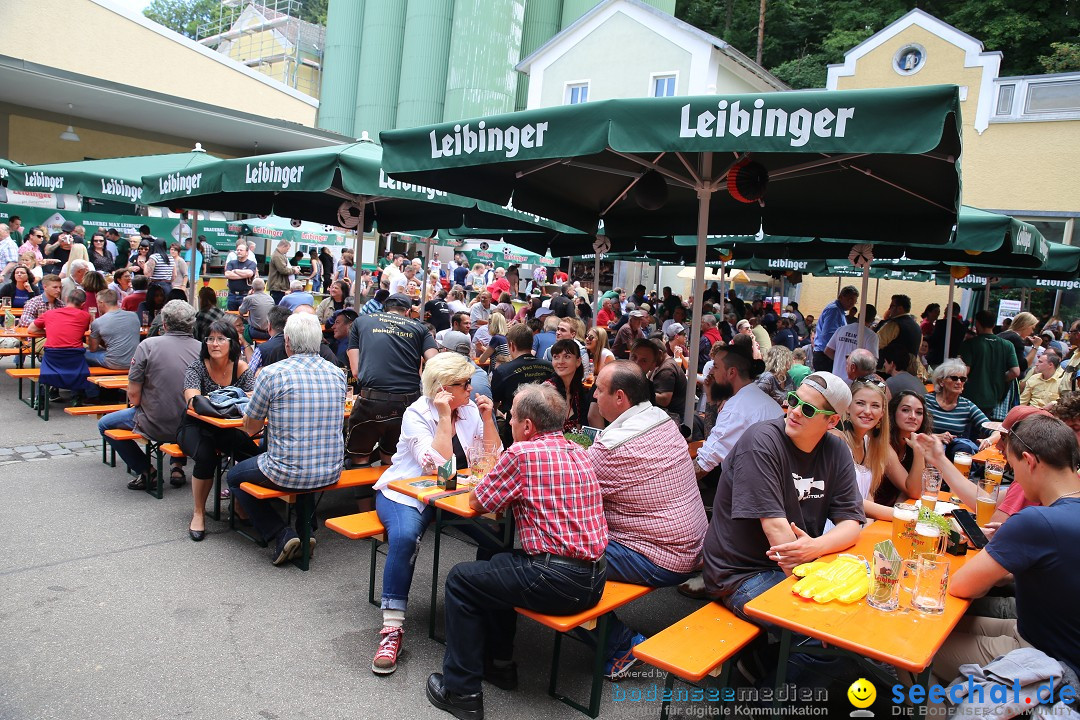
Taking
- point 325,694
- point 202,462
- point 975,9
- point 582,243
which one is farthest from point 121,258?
point 975,9

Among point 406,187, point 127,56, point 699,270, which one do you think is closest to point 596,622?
point 699,270

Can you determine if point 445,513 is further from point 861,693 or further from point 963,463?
point 963,463

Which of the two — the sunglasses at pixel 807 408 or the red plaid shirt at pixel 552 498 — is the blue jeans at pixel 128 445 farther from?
the sunglasses at pixel 807 408

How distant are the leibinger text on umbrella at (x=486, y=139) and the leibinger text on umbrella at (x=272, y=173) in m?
2.22

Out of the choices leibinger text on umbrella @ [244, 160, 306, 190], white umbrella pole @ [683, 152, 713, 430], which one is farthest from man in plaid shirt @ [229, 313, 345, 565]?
white umbrella pole @ [683, 152, 713, 430]

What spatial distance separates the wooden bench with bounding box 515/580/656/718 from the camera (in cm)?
333

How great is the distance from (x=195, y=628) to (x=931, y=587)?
3.63 m

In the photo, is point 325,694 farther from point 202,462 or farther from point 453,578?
point 202,462

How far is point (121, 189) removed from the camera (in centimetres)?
991

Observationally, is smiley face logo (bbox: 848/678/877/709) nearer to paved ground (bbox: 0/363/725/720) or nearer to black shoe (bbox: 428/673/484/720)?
paved ground (bbox: 0/363/725/720)

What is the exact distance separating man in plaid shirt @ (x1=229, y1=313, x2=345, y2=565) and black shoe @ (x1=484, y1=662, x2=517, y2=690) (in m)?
1.76

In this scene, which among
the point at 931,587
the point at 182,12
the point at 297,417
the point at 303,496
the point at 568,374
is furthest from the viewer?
the point at 182,12

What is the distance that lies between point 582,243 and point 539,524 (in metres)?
8.04

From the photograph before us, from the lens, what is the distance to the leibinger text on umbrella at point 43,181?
10.4m
